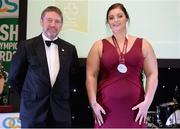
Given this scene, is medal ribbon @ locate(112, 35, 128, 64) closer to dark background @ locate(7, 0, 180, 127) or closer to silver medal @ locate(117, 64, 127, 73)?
silver medal @ locate(117, 64, 127, 73)

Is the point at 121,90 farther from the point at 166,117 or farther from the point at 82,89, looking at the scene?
the point at 166,117

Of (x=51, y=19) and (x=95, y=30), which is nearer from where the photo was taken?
(x=51, y=19)

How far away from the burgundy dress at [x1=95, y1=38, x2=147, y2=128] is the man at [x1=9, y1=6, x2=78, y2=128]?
254 mm

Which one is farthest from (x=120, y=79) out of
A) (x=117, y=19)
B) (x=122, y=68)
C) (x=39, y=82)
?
(x=39, y=82)

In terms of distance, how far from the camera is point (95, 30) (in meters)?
2.75

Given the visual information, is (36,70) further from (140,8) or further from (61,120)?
(140,8)

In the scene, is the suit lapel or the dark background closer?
the suit lapel

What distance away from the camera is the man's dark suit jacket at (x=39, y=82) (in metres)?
2.09

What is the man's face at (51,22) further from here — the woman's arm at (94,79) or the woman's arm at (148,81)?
the woman's arm at (148,81)

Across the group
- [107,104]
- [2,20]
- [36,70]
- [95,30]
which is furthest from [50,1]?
[2,20]

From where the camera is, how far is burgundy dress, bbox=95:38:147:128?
214cm

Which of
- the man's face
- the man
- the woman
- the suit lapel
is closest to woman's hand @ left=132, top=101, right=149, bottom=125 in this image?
the woman

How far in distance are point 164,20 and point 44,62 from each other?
3.95 ft

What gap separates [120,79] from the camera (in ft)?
7.06
